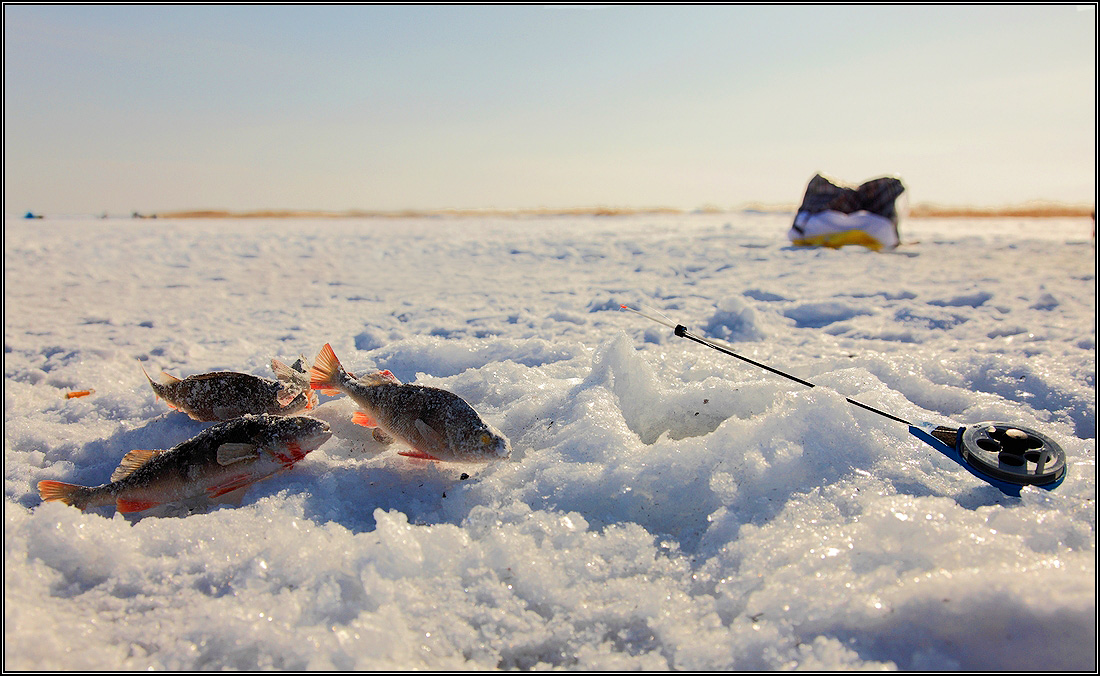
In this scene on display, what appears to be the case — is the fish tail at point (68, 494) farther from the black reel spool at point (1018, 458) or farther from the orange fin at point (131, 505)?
the black reel spool at point (1018, 458)

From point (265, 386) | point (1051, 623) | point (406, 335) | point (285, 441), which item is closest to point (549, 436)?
point (285, 441)

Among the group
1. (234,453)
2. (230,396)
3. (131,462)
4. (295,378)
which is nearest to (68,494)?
(131,462)

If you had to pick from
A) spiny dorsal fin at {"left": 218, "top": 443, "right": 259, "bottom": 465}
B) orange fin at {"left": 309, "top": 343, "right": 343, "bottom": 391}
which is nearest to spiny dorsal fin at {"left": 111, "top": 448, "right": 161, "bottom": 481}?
spiny dorsal fin at {"left": 218, "top": 443, "right": 259, "bottom": 465}

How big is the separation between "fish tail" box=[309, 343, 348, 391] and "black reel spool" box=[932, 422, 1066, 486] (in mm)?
3179

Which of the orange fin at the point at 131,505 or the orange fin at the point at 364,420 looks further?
the orange fin at the point at 364,420

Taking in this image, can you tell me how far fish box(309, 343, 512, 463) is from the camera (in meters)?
2.80

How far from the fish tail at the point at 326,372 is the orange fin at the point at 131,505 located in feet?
3.23

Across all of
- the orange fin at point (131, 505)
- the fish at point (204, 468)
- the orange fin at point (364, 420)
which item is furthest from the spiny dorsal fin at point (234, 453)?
the orange fin at point (364, 420)

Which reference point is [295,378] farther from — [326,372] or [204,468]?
[204,468]

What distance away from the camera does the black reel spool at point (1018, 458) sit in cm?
251

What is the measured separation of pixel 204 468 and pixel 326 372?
838 millimetres

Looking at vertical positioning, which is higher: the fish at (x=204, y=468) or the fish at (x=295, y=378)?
the fish at (x=295, y=378)

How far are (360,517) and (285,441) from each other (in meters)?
0.58

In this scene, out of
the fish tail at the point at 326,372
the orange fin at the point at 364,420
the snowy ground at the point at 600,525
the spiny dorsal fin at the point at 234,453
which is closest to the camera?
the snowy ground at the point at 600,525
